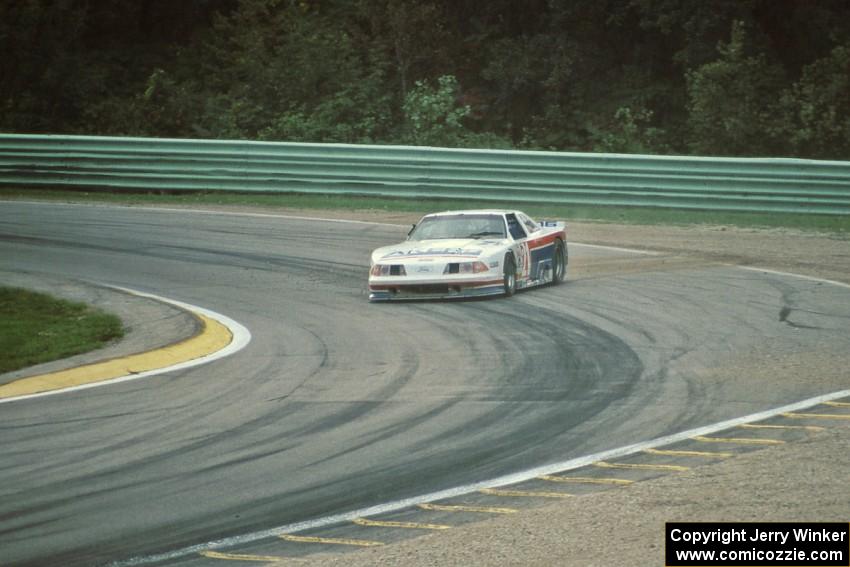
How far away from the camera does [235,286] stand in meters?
16.5

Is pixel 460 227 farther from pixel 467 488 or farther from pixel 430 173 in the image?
pixel 467 488

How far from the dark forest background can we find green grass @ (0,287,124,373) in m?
15.6

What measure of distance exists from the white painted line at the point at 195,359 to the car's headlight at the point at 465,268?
2.72m

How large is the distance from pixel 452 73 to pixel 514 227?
63.8 feet

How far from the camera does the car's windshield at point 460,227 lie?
1684cm

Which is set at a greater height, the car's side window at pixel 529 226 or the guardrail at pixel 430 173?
the guardrail at pixel 430 173

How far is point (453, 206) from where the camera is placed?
2403 centimetres

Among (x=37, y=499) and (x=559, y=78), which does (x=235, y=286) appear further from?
(x=559, y=78)

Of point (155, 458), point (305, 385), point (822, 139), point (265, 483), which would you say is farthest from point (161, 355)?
point (822, 139)

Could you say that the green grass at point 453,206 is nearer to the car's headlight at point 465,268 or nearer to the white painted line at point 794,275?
the white painted line at point 794,275

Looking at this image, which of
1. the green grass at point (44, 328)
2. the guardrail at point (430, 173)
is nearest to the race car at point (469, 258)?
the green grass at point (44, 328)

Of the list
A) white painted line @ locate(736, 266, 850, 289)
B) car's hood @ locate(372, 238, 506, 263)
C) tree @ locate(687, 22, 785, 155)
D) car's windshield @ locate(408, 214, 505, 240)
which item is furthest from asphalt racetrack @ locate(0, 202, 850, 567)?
tree @ locate(687, 22, 785, 155)

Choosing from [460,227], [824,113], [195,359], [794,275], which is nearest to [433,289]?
[460,227]

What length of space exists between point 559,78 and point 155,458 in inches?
1042
